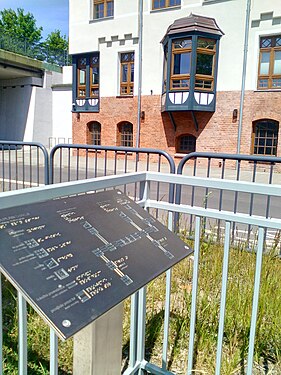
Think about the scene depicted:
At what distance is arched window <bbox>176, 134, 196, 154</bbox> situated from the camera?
65.4 ft

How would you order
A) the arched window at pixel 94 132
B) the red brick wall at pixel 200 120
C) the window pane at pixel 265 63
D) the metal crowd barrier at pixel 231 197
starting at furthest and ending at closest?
the arched window at pixel 94 132 → the red brick wall at pixel 200 120 → the window pane at pixel 265 63 → the metal crowd barrier at pixel 231 197

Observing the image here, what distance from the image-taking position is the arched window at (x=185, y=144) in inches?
784

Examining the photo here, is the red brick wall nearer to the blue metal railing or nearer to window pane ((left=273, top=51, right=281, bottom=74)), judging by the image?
window pane ((left=273, top=51, right=281, bottom=74))

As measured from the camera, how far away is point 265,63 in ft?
57.9

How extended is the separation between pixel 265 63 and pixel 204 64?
Result: 3184 mm

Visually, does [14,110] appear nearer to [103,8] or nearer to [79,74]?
[79,74]

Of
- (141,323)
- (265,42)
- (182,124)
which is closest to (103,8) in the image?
(182,124)

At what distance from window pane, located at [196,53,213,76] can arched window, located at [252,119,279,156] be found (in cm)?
387

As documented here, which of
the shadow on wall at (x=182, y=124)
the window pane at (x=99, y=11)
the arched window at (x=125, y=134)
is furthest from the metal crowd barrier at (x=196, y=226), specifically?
the window pane at (x=99, y=11)

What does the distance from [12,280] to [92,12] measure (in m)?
23.9

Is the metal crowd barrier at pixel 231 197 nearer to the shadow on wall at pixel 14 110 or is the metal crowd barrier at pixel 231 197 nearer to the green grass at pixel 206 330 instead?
the green grass at pixel 206 330

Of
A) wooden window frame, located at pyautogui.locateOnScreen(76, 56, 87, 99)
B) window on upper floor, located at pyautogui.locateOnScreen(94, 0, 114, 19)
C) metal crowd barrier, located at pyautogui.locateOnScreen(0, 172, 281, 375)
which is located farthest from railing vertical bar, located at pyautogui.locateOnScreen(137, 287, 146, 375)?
wooden window frame, located at pyautogui.locateOnScreen(76, 56, 87, 99)

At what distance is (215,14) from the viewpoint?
18125 mm

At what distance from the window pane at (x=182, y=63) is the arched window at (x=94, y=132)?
710 centimetres
